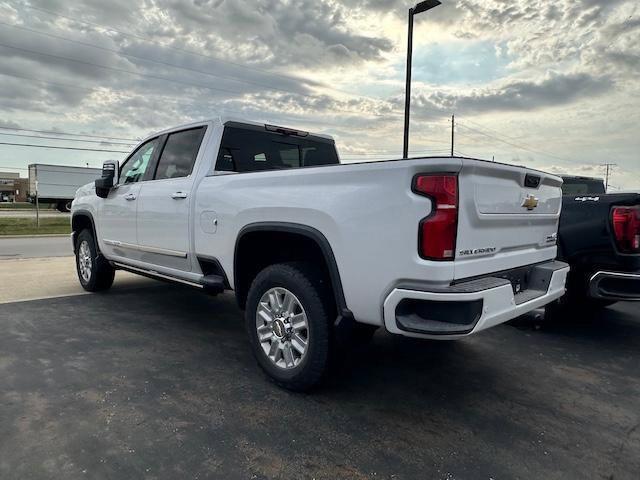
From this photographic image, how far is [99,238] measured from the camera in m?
5.74

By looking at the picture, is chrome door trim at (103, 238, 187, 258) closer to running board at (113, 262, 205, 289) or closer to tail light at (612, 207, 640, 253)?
running board at (113, 262, 205, 289)

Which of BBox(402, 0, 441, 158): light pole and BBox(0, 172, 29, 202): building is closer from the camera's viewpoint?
BBox(402, 0, 441, 158): light pole

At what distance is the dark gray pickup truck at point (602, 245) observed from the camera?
408 cm

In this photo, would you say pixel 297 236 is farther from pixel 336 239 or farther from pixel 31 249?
pixel 31 249

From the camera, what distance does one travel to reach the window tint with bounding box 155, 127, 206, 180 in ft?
14.3

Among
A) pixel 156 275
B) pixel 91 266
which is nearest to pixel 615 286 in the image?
pixel 156 275

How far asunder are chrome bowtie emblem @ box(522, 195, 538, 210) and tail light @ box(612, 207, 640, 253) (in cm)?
143

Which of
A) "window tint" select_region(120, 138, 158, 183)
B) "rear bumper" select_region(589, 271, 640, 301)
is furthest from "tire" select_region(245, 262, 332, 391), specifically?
"rear bumper" select_region(589, 271, 640, 301)

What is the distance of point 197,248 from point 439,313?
227 cm

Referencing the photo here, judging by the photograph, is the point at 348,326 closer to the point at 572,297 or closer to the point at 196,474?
the point at 196,474

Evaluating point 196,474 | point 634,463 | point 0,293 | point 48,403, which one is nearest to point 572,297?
point 634,463

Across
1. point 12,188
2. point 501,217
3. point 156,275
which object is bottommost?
point 156,275

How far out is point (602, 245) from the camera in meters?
4.21

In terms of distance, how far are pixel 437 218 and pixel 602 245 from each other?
8.43ft
